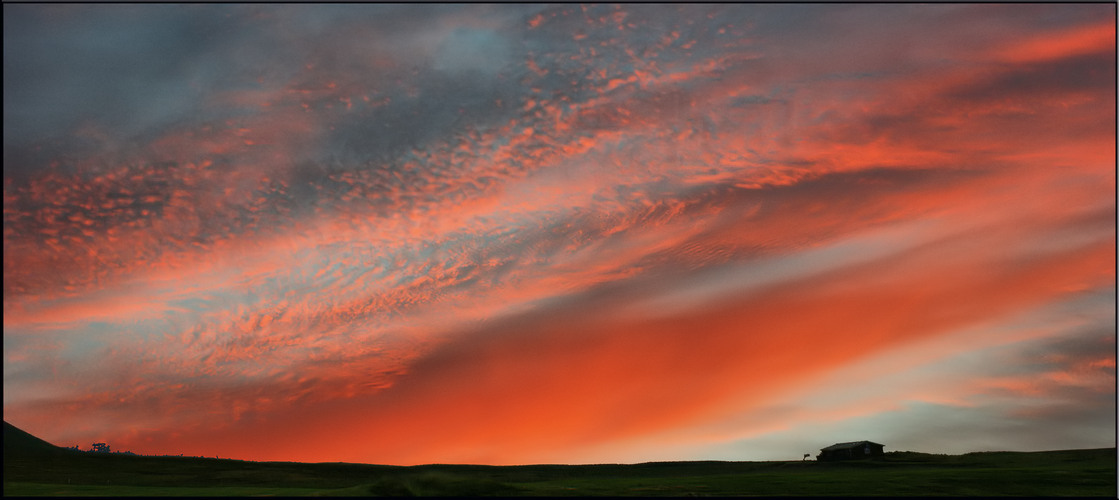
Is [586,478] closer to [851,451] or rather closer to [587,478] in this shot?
[587,478]

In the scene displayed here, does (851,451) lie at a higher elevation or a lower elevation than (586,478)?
higher

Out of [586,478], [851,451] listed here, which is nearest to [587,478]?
[586,478]

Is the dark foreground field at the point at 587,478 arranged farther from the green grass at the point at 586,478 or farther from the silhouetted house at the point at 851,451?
the silhouetted house at the point at 851,451

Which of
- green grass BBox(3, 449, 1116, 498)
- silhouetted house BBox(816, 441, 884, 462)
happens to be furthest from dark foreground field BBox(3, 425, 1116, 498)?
silhouetted house BBox(816, 441, 884, 462)

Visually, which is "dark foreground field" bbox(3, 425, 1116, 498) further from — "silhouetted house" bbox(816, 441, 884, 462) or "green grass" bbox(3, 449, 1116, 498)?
"silhouetted house" bbox(816, 441, 884, 462)

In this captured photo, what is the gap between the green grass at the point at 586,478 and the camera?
264 feet

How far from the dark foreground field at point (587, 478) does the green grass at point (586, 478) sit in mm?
171

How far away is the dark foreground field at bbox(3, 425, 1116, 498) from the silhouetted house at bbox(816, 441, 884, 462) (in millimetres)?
2796

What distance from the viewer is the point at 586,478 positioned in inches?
5379

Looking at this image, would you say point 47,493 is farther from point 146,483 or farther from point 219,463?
point 219,463

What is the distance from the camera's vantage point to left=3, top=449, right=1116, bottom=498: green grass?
80.4 metres

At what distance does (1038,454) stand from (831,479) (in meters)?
88.6

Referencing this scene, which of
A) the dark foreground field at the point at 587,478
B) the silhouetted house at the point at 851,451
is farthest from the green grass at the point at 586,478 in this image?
the silhouetted house at the point at 851,451

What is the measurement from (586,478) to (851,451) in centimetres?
4926
